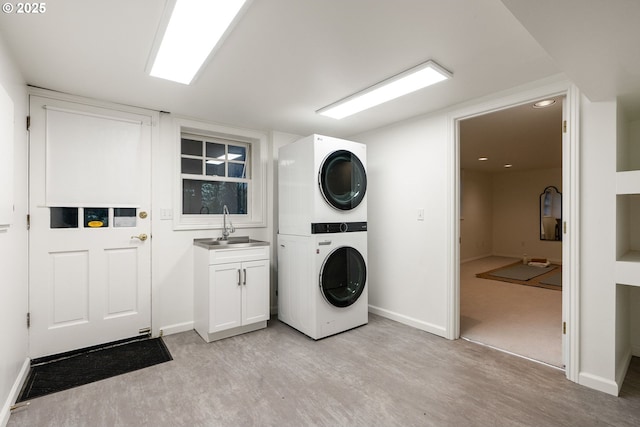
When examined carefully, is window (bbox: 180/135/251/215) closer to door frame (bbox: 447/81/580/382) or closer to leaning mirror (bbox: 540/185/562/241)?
door frame (bbox: 447/81/580/382)

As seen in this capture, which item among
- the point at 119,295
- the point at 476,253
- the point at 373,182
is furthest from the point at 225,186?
the point at 476,253

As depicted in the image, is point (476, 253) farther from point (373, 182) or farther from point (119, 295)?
point (119, 295)

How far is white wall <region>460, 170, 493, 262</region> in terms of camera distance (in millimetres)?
7340

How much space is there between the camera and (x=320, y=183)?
9.41ft

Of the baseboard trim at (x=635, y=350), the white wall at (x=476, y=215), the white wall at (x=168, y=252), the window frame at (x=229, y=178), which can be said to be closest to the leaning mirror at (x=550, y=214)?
the white wall at (x=476, y=215)

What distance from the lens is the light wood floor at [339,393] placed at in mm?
1743

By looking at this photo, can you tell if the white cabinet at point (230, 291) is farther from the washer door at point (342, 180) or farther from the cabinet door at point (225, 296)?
the washer door at point (342, 180)

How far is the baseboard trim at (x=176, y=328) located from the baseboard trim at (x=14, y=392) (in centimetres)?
97

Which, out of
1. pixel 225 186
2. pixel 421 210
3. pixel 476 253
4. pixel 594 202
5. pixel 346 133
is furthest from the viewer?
pixel 476 253

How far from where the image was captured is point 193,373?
2.25 m

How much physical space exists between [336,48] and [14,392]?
117 inches

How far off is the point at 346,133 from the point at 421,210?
142cm

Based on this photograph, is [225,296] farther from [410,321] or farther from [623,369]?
[623,369]

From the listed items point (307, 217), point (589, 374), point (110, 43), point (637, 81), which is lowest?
point (589, 374)
